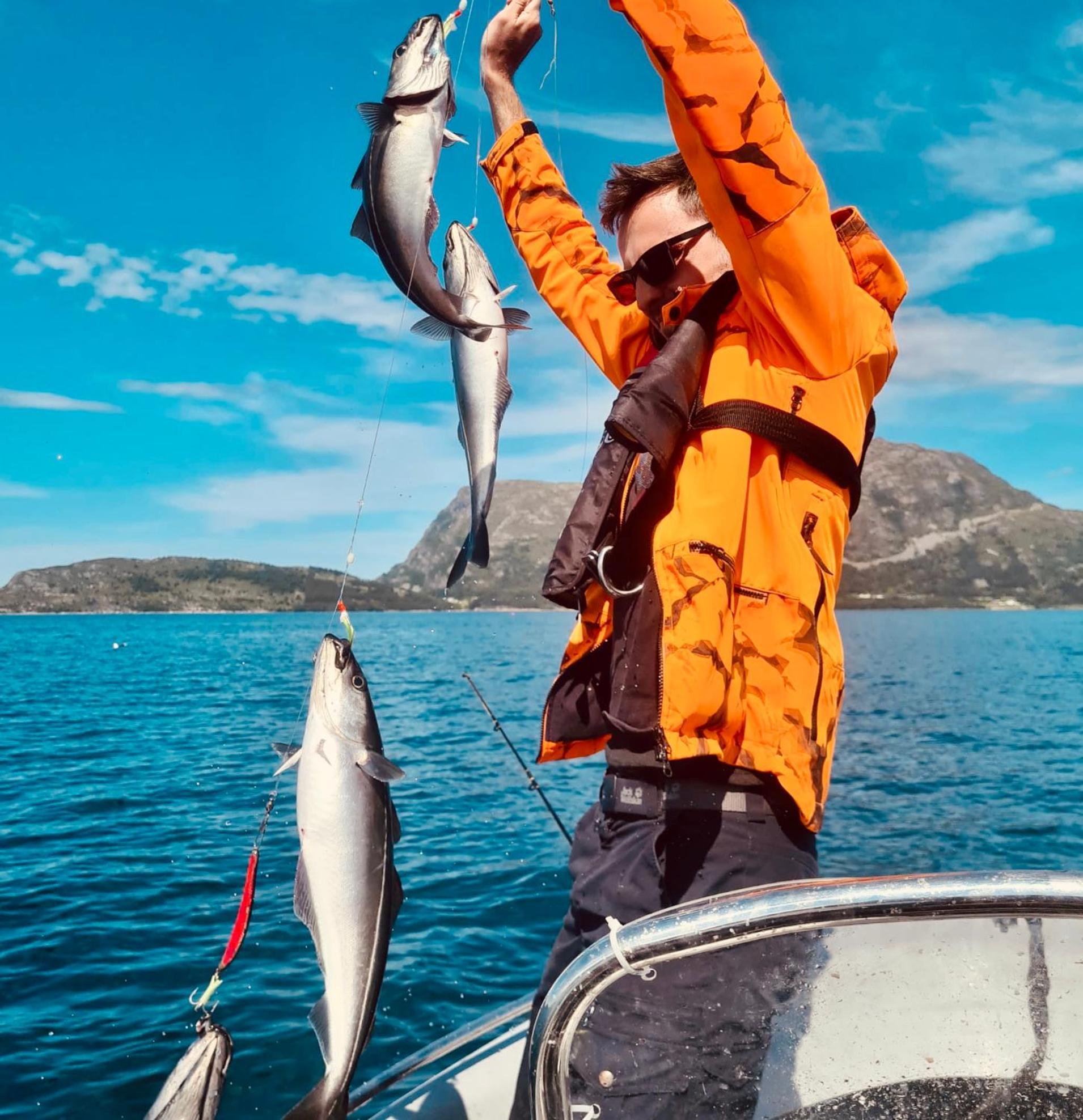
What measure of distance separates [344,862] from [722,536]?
5.24 ft

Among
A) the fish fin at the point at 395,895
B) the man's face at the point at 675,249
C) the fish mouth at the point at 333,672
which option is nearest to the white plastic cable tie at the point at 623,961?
the fish fin at the point at 395,895

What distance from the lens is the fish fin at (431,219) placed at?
3.29m

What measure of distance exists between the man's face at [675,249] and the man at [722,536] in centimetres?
1

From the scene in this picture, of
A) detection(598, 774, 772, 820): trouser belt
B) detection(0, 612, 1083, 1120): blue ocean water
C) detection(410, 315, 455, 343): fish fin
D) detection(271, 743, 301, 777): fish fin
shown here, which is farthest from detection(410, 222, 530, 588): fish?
detection(0, 612, 1083, 1120): blue ocean water

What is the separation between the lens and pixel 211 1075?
287cm

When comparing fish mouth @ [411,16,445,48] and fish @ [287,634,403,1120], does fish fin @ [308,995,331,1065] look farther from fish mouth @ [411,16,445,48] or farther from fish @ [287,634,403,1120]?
fish mouth @ [411,16,445,48]

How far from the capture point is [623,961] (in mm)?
1949

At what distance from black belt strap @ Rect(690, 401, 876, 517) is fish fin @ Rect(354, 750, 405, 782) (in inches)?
56.5

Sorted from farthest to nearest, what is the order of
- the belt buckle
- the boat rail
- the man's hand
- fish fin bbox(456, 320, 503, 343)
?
the boat rail < the man's hand < fish fin bbox(456, 320, 503, 343) < the belt buckle

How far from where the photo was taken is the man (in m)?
2.12

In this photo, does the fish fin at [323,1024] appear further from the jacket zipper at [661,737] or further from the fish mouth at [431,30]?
the fish mouth at [431,30]

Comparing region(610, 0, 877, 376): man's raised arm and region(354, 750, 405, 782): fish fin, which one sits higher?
region(610, 0, 877, 376): man's raised arm

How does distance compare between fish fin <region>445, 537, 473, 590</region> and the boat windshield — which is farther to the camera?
fish fin <region>445, 537, 473, 590</region>

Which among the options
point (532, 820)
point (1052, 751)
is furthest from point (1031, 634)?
point (532, 820)
